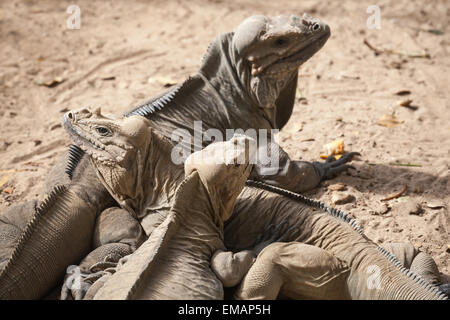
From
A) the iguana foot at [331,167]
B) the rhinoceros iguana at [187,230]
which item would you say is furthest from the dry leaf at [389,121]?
the rhinoceros iguana at [187,230]

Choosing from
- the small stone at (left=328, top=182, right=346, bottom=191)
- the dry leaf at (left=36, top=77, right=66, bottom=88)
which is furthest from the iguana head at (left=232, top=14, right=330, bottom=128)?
the dry leaf at (left=36, top=77, right=66, bottom=88)

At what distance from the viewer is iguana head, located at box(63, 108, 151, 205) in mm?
4242

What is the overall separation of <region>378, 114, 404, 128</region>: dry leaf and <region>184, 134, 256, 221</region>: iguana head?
3406 millimetres

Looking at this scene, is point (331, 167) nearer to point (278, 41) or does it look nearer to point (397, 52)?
point (278, 41)

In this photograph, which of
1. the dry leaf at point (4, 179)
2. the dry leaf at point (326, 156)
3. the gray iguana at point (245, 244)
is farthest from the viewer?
the dry leaf at point (326, 156)

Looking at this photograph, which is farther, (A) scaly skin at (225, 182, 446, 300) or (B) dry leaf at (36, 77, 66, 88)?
(B) dry leaf at (36, 77, 66, 88)

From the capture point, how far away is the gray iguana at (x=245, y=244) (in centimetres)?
357

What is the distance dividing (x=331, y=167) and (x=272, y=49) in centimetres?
153

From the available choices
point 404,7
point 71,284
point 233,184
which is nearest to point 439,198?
point 233,184

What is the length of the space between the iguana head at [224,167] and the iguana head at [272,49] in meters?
1.57

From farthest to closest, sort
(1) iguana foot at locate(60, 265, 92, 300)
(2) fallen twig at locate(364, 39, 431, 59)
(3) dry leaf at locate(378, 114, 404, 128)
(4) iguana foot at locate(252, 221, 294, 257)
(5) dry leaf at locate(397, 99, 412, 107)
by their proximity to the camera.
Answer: (2) fallen twig at locate(364, 39, 431, 59)
(5) dry leaf at locate(397, 99, 412, 107)
(3) dry leaf at locate(378, 114, 404, 128)
(4) iguana foot at locate(252, 221, 294, 257)
(1) iguana foot at locate(60, 265, 92, 300)

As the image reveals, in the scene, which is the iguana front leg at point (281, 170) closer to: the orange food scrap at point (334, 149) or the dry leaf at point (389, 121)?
the orange food scrap at point (334, 149)

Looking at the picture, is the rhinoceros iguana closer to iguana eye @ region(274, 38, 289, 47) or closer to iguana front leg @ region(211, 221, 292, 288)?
iguana front leg @ region(211, 221, 292, 288)

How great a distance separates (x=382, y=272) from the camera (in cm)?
367
